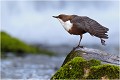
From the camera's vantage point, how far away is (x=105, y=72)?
6965mm

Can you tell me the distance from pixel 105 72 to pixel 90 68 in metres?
0.22

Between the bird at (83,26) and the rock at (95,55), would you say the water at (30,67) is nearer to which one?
the bird at (83,26)

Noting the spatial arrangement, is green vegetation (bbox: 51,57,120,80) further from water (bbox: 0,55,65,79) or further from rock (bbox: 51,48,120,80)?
water (bbox: 0,55,65,79)

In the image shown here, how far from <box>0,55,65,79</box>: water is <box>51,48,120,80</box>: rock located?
3503 mm

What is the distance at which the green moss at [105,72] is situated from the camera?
273 inches

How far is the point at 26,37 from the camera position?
19.8m

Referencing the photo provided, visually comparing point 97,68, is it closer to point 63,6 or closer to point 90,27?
point 90,27

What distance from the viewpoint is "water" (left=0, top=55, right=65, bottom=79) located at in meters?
11.5

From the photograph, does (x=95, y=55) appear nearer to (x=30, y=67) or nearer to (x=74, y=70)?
(x=74, y=70)

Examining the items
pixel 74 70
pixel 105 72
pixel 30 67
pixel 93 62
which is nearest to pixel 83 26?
pixel 93 62

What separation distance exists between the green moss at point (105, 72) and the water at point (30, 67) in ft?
13.0

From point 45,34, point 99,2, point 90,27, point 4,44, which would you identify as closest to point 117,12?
point 99,2

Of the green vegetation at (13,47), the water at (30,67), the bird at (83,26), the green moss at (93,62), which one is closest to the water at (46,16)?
the green vegetation at (13,47)

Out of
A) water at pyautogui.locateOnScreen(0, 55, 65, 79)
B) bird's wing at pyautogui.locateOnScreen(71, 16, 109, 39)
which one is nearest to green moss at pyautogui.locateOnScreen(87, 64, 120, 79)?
bird's wing at pyautogui.locateOnScreen(71, 16, 109, 39)
